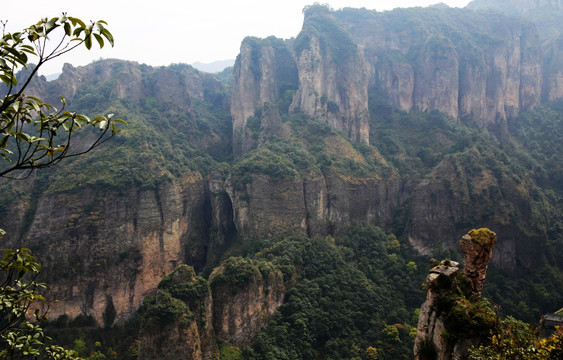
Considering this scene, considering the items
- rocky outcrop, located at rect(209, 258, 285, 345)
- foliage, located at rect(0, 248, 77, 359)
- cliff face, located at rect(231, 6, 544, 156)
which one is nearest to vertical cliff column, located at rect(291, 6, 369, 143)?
cliff face, located at rect(231, 6, 544, 156)

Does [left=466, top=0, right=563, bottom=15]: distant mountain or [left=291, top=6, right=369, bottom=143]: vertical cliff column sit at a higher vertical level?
[left=466, top=0, right=563, bottom=15]: distant mountain

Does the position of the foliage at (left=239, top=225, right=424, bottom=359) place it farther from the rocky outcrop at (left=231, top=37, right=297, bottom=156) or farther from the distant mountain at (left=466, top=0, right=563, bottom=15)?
the distant mountain at (left=466, top=0, right=563, bottom=15)

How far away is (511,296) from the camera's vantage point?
36125mm

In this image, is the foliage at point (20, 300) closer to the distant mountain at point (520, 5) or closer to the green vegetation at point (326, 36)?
the green vegetation at point (326, 36)

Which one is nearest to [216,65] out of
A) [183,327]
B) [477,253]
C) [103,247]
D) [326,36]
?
[326,36]

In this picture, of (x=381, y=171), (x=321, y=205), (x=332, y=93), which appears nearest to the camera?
(x=321, y=205)

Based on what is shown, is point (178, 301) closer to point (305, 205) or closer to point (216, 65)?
point (305, 205)

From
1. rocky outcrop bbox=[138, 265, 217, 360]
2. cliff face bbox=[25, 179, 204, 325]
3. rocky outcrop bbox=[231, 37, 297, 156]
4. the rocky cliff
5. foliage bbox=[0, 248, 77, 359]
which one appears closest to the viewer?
foliage bbox=[0, 248, 77, 359]

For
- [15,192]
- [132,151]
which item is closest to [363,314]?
[132,151]

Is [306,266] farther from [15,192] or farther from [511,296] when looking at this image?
[15,192]

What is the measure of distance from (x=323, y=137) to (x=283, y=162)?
13079 millimetres

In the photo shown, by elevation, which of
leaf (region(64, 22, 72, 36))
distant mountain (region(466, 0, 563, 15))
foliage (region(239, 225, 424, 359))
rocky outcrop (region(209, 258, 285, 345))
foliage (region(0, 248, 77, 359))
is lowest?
foliage (region(239, 225, 424, 359))

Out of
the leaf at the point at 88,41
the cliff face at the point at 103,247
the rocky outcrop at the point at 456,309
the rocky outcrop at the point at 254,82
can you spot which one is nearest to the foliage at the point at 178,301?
the cliff face at the point at 103,247

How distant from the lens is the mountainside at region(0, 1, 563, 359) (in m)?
30.5
